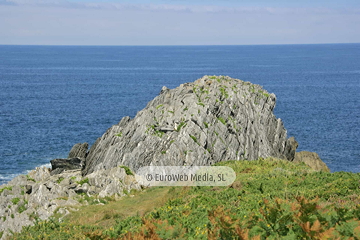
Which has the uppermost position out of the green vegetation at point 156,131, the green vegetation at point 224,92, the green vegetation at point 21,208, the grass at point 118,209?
the green vegetation at point 224,92

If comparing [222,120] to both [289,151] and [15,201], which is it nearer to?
[289,151]

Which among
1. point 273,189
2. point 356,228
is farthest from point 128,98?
point 356,228

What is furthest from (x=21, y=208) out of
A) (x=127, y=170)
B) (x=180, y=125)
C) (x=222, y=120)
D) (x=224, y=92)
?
(x=224, y=92)

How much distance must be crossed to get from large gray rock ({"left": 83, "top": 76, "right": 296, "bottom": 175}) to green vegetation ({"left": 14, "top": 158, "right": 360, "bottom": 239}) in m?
3.99

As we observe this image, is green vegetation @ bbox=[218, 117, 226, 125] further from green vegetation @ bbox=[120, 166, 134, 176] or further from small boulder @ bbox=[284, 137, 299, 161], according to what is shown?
green vegetation @ bbox=[120, 166, 134, 176]

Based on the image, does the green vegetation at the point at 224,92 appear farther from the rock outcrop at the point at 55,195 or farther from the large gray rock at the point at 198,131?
the rock outcrop at the point at 55,195

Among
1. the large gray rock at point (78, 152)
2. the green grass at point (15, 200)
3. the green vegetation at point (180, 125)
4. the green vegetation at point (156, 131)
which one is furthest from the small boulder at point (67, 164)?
the green grass at point (15, 200)

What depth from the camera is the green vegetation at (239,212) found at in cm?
1145

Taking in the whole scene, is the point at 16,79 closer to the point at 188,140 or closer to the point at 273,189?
the point at 188,140

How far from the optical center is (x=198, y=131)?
40.0 m

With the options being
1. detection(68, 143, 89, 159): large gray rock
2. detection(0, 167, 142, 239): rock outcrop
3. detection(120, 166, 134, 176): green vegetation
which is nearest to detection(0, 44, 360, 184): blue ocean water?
detection(68, 143, 89, 159): large gray rock

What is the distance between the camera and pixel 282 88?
129625 mm

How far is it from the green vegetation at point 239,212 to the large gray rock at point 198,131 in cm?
399

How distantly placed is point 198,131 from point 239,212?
22.7m
